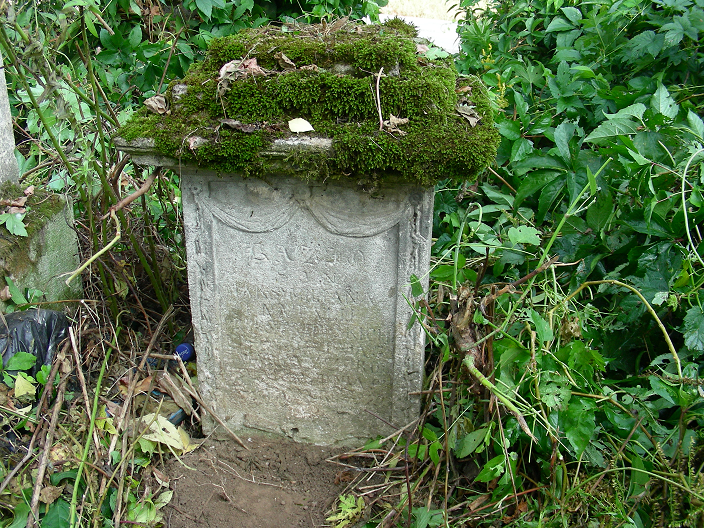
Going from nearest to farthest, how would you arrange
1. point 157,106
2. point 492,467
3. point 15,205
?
point 492,467 → point 157,106 → point 15,205

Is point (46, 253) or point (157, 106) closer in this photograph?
point (157, 106)

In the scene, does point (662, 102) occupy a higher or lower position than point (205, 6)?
lower

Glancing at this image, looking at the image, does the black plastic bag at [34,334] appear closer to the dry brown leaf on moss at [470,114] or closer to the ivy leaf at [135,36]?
the dry brown leaf on moss at [470,114]

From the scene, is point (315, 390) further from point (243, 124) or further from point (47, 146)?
point (47, 146)

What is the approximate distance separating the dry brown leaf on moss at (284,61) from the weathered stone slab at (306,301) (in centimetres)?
36

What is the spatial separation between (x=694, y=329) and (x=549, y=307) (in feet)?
1.47

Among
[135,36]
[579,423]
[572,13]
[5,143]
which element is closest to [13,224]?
[5,143]

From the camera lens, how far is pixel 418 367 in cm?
211

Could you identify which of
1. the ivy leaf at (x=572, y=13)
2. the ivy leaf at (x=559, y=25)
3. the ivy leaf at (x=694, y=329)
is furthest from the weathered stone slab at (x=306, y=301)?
the ivy leaf at (x=572, y=13)

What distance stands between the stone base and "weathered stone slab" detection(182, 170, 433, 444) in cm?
72

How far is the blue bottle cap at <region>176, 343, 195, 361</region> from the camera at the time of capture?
8.16ft

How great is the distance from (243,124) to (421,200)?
62 centimetres

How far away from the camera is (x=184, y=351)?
249cm

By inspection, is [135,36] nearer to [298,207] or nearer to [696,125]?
[298,207]
